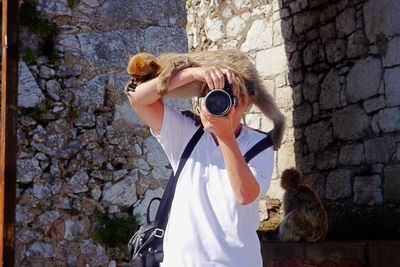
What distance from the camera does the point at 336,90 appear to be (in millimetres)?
5062

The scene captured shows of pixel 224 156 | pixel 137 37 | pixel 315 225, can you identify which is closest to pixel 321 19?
pixel 137 37

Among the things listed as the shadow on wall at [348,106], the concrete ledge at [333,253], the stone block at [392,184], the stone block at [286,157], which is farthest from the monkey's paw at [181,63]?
the stone block at [286,157]

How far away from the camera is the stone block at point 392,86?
4430 mm

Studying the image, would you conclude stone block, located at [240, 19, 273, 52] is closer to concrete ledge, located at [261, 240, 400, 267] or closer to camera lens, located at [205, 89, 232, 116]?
concrete ledge, located at [261, 240, 400, 267]

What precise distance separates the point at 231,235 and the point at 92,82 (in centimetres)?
317

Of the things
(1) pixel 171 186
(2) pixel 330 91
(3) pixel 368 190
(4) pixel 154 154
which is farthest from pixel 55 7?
(1) pixel 171 186

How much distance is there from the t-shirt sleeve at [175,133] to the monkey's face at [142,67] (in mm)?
162

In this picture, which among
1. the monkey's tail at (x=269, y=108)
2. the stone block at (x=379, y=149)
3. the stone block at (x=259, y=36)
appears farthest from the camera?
the stone block at (x=259, y=36)

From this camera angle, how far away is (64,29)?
5191 millimetres

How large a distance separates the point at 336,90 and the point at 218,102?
9.76 feet

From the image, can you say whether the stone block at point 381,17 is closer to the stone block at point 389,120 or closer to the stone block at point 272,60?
the stone block at point 389,120

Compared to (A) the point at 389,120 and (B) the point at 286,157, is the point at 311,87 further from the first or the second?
(A) the point at 389,120

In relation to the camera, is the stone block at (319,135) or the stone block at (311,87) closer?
the stone block at (319,135)

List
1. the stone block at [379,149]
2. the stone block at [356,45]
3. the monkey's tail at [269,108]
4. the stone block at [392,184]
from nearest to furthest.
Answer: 1. the monkey's tail at [269,108]
2. the stone block at [392,184]
3. the stone block at [379,149]
4. the stone block at [356,45]
